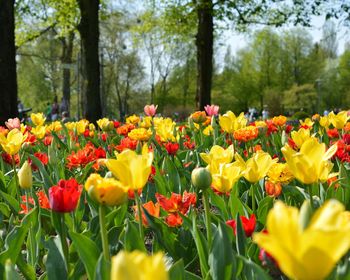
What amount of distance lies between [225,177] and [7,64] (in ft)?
17.1

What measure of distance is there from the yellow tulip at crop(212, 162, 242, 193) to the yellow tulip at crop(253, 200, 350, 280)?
779mm

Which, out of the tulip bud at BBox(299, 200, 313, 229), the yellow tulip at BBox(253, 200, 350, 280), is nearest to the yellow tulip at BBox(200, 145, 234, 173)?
the tulip bud at BBox(299, 200, 313, 229)

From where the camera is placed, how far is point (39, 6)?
47.6 ft

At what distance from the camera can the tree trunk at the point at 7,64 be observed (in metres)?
5.84

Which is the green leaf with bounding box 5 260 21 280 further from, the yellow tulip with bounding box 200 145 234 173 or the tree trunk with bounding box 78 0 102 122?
the tree trunk with bounding box 78 0 102 122

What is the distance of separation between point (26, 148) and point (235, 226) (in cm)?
165

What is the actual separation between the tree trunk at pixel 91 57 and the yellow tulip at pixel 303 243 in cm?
914

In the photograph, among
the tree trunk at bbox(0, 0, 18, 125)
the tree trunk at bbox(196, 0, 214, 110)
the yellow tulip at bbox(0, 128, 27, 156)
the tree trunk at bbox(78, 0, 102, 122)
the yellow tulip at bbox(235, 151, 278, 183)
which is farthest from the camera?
the tree trunk at bbox(196, 0, 214, 110)

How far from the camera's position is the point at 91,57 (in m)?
9.56

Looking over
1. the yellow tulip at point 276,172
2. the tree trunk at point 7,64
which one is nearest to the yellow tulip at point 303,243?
the yellow tulip at point 276,172

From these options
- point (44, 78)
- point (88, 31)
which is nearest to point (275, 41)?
point (44, 78)

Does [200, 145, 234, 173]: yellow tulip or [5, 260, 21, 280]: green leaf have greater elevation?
[200, 145, 234, 173]: yellow tulip

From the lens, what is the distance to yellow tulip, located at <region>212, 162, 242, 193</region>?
1.30 meters

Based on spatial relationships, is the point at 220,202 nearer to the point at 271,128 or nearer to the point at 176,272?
the point at 176,272
